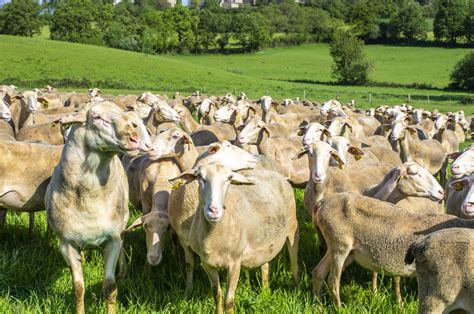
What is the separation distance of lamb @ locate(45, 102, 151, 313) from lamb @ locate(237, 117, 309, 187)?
546 centimetres

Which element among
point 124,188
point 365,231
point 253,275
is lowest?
point 253,275

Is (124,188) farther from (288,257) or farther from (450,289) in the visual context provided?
(450,289)

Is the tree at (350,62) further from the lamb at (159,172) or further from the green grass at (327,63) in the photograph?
the lamb at (159,172)

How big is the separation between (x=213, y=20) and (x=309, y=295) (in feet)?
288

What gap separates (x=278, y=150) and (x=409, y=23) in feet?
280

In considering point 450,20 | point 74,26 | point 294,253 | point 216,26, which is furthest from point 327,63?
point 294,253

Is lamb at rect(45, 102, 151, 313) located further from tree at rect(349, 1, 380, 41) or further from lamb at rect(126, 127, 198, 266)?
tree at rect(349, 1, 380, 41)

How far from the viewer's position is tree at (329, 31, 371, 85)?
2522 inches

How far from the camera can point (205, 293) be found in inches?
246

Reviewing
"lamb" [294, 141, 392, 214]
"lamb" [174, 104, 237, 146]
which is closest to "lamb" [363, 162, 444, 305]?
"lamb" [294, 141, 392, 214]

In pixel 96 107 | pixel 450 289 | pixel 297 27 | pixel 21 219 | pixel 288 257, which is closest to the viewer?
pixel 450 289

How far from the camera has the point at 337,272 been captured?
19.5ft

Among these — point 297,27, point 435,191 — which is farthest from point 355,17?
point 435,191

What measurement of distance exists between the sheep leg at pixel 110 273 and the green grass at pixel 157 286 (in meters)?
0.23
